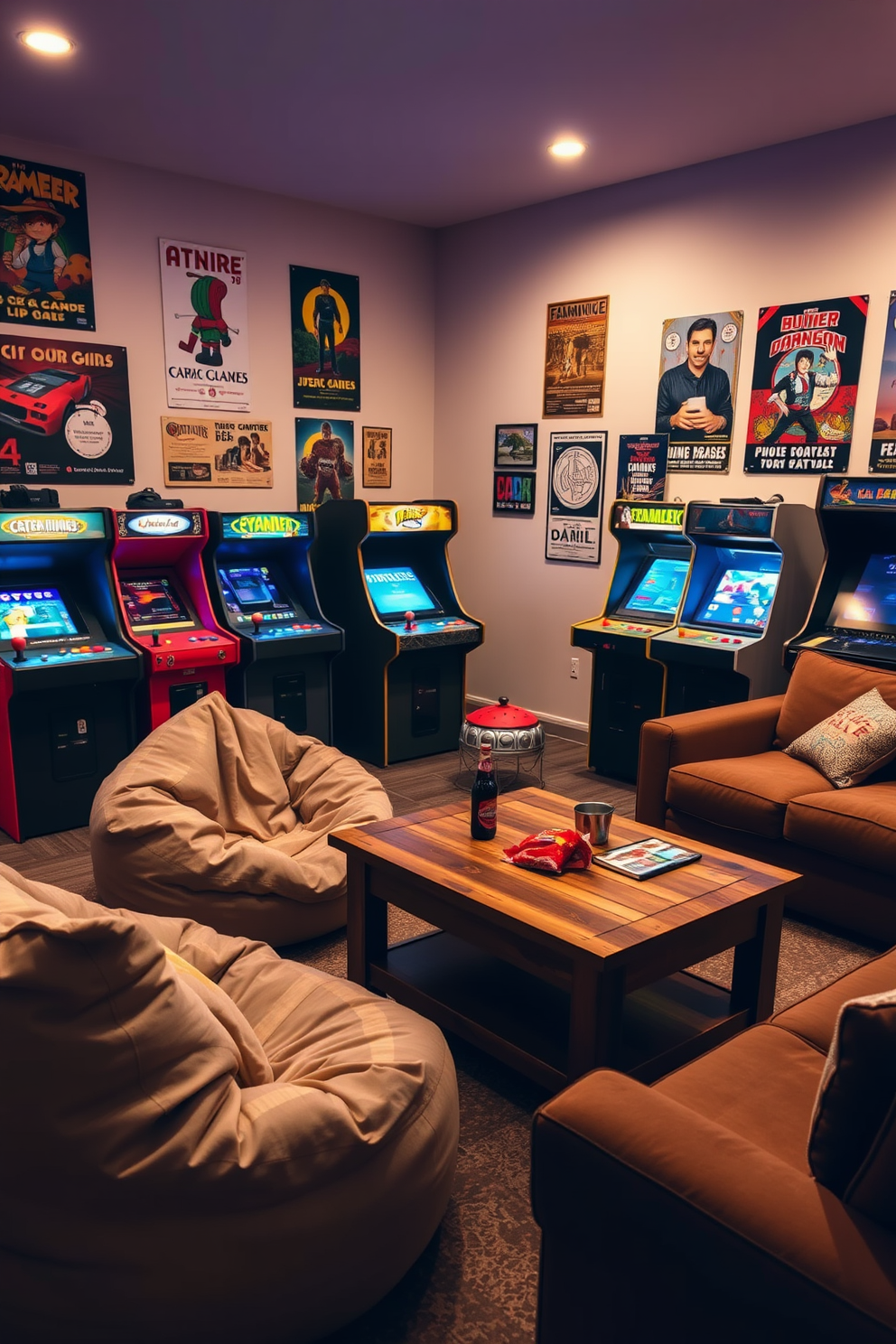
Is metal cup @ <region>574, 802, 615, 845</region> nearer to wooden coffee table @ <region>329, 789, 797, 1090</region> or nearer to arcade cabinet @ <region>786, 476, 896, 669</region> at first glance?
wooden coffee table @ <region>329, 789, 797, 1090</region>

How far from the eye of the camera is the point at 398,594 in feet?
18.5

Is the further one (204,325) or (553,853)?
(204,325)

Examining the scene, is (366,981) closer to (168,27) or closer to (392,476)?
(168,27)

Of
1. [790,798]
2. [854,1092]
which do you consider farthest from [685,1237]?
[790,798]

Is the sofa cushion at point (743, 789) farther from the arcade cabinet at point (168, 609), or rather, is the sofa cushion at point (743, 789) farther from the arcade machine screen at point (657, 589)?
the arcade cabinet at point (168, 609)

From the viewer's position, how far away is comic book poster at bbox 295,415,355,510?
6.02m

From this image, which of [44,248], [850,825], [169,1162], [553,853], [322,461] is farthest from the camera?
[322,461]

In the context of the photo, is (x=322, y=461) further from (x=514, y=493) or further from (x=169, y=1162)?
(x=169, y=1162)

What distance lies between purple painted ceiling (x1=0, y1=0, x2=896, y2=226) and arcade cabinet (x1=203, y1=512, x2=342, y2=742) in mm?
1823

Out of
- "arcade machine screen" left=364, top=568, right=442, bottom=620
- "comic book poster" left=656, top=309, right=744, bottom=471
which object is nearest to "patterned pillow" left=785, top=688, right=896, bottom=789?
"comic book poster" left=656, top=309, right=744, bottom=471

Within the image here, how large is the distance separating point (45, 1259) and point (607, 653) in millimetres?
4071

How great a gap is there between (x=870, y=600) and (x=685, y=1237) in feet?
11.2

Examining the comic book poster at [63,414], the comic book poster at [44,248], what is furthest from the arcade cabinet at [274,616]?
the comic book poster at [44,248]

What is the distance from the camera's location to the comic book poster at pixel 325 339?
587cm
